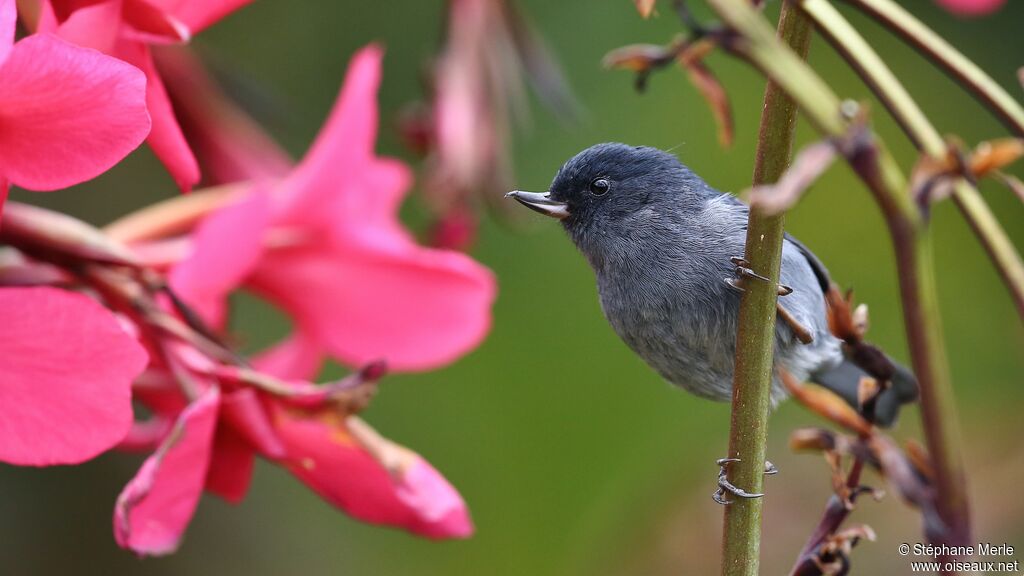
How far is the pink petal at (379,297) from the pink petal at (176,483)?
0.13m

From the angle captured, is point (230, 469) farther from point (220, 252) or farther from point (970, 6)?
point (970, 6)

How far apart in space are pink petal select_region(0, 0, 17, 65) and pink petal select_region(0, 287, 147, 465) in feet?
0.23

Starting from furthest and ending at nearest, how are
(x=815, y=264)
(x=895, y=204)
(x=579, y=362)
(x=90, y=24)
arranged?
(x=579, y=362), (x=815, y=264), (x=90, y=24), (x=895, y=204)

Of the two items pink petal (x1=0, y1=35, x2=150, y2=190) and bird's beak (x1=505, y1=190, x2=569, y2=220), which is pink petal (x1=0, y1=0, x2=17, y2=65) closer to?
pink petal (x1=0, y1=35, x2=150, y2=190)

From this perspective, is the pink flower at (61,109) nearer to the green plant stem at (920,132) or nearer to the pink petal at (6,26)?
the pink petal at (6,26)

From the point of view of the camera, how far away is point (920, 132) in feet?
0.66

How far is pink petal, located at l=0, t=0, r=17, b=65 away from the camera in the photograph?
25 centimetres

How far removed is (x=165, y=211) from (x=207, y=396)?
13 centimetres

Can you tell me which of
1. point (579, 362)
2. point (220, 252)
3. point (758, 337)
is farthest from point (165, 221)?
point (579, 362)

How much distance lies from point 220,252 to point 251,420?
8cm

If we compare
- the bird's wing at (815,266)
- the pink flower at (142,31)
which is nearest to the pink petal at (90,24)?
the pink flower at (142,31)

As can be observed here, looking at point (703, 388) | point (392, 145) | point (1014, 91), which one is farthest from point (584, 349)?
point (703, 388)

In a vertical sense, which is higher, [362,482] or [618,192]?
[618,192]

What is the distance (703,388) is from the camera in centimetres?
42
